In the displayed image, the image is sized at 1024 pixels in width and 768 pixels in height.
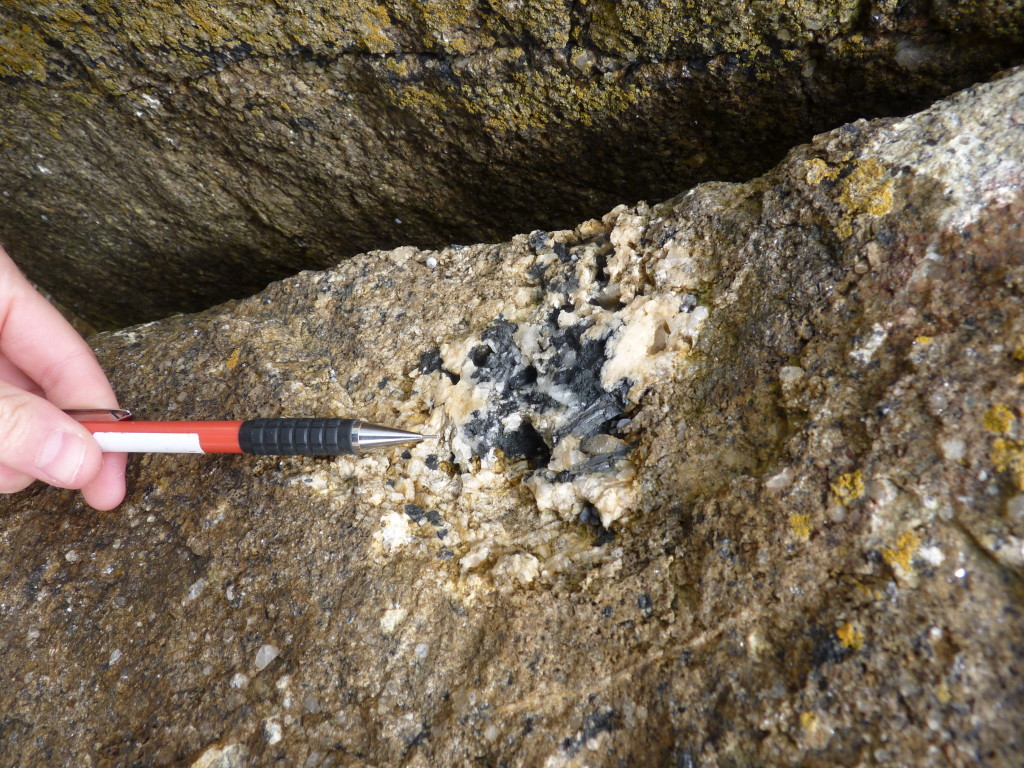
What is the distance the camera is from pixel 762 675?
0.81 meters

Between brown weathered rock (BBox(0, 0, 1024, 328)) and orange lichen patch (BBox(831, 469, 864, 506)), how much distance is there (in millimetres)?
760

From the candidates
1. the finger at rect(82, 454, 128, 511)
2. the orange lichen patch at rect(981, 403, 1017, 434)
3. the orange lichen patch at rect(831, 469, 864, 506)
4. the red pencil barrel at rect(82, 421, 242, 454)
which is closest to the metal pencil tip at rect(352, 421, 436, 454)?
the red pencil barrel at rect(82, 421, 242, 454)

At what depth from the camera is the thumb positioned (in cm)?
123

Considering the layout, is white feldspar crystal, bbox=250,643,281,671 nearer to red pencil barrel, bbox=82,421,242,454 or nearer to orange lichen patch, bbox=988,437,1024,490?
red pencil barrel, bbox=82,421,242,454

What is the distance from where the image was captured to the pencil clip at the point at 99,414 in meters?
1.41

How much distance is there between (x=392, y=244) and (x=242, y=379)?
73 centimetres

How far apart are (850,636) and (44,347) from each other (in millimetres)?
1704

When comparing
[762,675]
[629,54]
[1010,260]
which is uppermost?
[629,54]

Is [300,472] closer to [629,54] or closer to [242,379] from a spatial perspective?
[242,379]

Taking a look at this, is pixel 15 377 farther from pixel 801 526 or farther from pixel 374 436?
pixel 801 526

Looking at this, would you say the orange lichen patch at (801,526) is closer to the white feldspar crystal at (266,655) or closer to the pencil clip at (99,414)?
the white feldspar crystal at (266,655)

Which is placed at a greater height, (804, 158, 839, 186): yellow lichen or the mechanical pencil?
the mechanical pencil

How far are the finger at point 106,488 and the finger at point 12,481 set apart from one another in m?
0.18

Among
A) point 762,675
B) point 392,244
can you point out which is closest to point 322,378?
point 392,244
